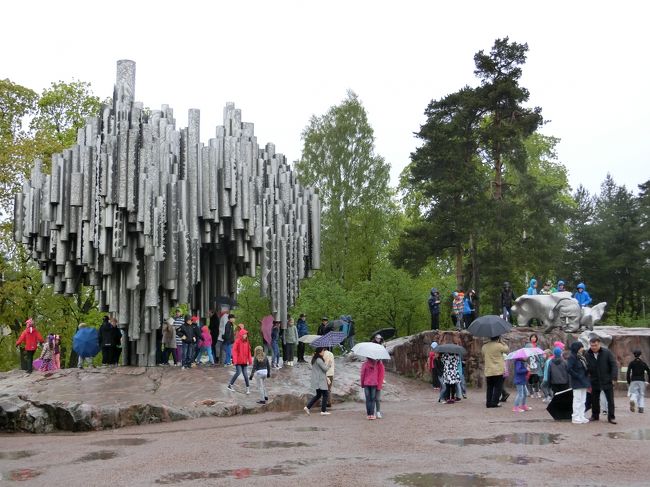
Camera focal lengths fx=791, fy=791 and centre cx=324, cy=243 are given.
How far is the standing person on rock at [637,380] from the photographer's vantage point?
53.2 feet

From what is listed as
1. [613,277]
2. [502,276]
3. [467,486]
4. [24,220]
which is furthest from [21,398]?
[613,277]

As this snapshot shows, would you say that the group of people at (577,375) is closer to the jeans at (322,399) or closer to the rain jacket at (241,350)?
the jeans at (322,399)

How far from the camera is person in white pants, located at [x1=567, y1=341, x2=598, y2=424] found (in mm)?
14688

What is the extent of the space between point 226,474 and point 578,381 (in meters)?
7.51

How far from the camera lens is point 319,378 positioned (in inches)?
677

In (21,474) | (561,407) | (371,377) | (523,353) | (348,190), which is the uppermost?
(348,190)

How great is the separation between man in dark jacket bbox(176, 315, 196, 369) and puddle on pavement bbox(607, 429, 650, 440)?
1114 centimetres

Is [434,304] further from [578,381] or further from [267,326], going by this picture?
[578,381]

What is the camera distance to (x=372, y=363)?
1612 centimetres

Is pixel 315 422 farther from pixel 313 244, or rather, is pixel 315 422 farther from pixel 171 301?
pixel 313 244

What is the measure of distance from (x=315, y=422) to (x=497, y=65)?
1037 inches

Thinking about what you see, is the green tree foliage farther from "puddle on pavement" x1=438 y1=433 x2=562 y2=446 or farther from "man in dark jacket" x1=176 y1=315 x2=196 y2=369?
"puddle on pavement" x1=438 y1=433 x2=562 y2=446

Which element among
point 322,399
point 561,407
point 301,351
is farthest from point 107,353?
point 561,407

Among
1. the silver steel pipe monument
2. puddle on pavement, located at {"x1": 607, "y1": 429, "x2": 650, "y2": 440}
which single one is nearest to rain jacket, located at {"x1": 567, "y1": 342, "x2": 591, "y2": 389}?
puddle on pavement, located at {"x1": 607, "y1": 429, "x2": 650, "y2": 440}
